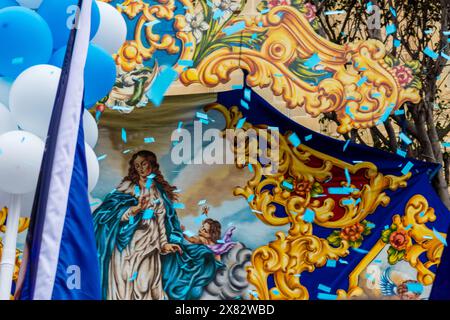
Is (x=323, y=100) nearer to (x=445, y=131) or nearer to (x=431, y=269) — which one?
(x=431, y=269)

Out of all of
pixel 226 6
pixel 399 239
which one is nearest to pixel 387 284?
pixel 399 239

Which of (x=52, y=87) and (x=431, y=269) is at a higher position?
(x=52, y=87)

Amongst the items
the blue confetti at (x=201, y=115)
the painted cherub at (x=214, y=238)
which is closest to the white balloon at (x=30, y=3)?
the blue confetti at (x=201, y=115)

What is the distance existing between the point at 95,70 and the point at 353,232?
276cm

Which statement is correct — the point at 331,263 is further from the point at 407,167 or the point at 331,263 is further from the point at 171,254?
the point at 171,254

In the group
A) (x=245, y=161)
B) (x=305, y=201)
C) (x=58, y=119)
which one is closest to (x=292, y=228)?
(x=305, y=201)

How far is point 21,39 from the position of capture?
3.66 meters

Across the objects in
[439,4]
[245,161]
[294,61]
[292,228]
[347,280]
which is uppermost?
[439,4]

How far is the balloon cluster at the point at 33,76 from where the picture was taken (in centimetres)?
342

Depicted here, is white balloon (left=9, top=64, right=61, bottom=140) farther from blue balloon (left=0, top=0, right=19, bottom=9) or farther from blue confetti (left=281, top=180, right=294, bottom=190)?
blue confetti (left=281, top=180, right=294, bottom=190)

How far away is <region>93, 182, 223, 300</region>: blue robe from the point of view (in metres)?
5.93

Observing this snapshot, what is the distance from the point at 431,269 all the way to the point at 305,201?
3.43ft
